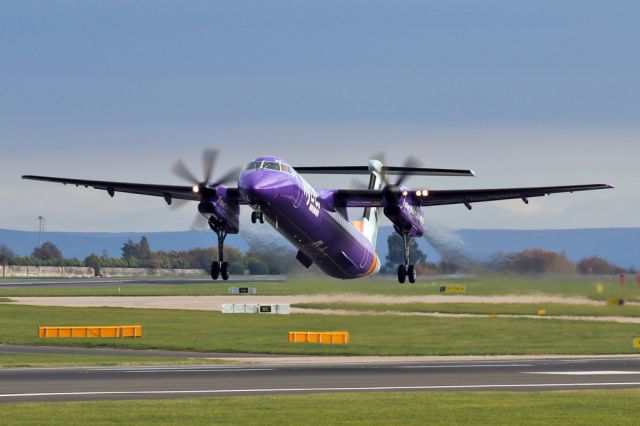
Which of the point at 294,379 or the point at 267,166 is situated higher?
the point at 267,166

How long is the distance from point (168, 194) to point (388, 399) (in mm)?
23509

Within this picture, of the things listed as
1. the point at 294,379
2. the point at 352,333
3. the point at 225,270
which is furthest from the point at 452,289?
the point at 294,379

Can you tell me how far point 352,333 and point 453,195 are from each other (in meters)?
22.2

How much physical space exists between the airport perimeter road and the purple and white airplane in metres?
5.75

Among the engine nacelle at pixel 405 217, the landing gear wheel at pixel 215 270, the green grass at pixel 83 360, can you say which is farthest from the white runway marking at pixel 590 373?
the green grass at pixel 83 360

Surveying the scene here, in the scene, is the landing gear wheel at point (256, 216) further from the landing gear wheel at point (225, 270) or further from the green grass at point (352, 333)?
the green grass at point (352, 333)

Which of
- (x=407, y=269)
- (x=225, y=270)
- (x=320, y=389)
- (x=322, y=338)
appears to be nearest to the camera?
(x=320, y=389)

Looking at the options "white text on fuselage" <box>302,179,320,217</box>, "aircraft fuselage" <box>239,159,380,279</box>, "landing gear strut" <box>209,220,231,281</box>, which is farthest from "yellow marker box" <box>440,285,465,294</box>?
"landing gear strut" <box>209,220,231,281</box>

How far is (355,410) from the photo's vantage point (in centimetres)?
4206

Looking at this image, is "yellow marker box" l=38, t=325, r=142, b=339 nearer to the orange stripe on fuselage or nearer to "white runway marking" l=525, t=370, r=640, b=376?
the orange stripe on fuselage

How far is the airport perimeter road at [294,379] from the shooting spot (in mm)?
47531

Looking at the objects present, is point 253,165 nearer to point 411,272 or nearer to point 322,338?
point 411,272

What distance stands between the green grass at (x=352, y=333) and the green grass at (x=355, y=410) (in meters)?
27.7

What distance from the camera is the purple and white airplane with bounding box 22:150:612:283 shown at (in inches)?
2117
